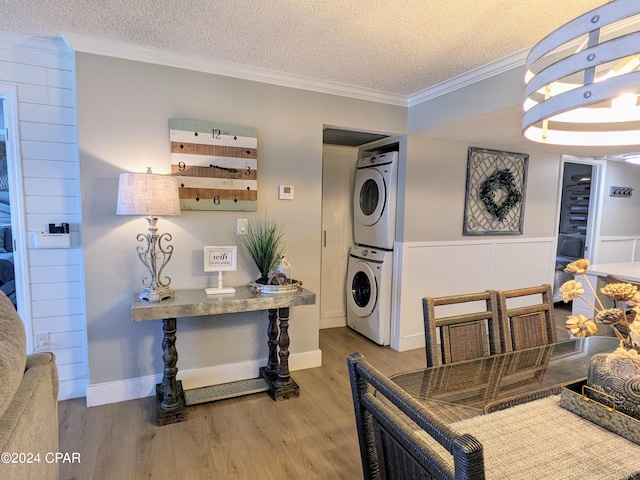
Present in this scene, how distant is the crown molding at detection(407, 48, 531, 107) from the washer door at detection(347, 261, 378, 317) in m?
1.68

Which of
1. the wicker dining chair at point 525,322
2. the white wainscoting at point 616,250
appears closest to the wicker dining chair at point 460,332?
the wicker dining chair at point 525,322

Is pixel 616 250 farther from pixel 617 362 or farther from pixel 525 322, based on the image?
pixel 617 362

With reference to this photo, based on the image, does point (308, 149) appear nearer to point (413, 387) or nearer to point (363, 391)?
point (413, 387)

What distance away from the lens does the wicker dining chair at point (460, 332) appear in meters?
1.61

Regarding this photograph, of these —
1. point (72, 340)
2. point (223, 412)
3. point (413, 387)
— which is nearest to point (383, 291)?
point (223, 412)

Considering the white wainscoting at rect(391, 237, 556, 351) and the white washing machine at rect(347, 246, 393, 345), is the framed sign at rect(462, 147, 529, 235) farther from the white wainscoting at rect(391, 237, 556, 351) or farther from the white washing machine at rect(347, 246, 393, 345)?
the white washing machine at rect(347, 246, 393, 345)

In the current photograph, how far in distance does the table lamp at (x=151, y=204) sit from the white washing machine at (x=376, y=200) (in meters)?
2.02

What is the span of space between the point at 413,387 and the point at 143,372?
2.00m

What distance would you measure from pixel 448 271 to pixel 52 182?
3.41 m

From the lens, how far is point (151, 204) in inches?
81.4

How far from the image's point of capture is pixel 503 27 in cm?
193

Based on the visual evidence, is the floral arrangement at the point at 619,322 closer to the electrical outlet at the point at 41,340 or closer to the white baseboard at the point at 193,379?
the white baseboard at the point at 193,379

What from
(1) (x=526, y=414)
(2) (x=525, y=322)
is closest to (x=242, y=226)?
(2) (x=525, y=322)

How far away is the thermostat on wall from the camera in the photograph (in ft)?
9.29
